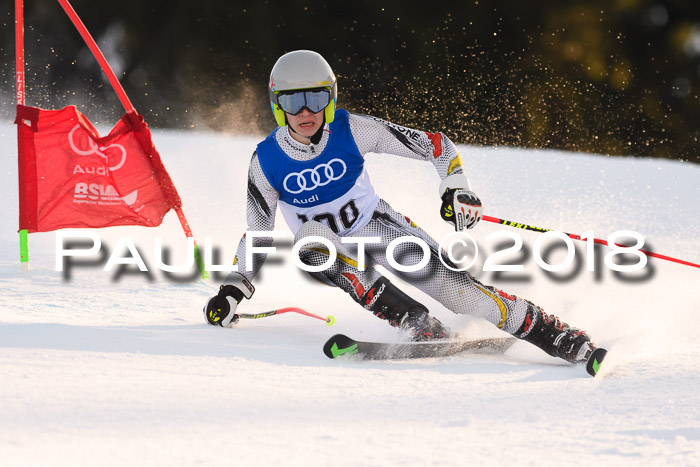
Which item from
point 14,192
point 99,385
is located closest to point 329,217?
point 99,385

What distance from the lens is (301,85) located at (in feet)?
10.3

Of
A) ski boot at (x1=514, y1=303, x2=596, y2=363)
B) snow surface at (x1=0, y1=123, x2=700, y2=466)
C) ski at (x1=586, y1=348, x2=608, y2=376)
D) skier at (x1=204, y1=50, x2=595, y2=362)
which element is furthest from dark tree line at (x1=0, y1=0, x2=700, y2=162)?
ski at (x1=586, y1=348, x2=608, y2=376)

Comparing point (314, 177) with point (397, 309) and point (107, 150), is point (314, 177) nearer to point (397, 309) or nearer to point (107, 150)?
point (397, 309)

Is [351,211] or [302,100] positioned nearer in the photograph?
[302,100]

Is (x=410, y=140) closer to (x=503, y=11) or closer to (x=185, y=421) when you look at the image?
(x=185, y=421)

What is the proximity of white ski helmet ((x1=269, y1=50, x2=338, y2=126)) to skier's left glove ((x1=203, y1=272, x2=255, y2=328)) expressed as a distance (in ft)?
2.21

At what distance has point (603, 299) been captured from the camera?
4.28 metres

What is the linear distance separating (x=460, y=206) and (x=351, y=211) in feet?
1.39

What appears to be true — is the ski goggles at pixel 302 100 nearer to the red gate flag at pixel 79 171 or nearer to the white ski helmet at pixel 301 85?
the white ski helmet at pixel 301 85

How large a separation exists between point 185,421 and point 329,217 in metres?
1.46

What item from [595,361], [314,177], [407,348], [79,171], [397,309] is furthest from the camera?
[79,171]

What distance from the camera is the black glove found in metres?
3.12

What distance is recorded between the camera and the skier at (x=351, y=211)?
3061 millimetres

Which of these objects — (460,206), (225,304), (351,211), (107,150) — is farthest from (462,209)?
(107,150)
